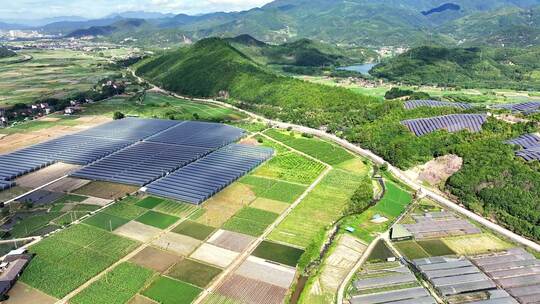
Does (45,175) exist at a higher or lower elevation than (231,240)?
higher

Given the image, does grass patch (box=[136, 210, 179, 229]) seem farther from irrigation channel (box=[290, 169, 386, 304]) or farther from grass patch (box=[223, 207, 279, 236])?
irrigation channel (box=[290, 169, 386, 304])

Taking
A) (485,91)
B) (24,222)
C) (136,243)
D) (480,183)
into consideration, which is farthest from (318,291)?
(485,91)

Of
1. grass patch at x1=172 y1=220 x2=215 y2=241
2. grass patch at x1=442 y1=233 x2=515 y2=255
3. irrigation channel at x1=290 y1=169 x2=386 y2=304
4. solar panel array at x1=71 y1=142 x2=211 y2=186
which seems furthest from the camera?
solar panel array at x1=71 y1=142 x2=211 y2=186

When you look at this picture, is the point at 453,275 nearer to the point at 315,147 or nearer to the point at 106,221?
the point at 106,221

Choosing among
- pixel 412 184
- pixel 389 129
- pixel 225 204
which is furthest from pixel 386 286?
pixel 389 129

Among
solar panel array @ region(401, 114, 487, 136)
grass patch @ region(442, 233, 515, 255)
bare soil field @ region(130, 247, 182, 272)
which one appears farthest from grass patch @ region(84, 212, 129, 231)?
solar panel array @ region(401, 114, 487, 136)

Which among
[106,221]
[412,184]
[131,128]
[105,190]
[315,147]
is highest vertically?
[131,128]

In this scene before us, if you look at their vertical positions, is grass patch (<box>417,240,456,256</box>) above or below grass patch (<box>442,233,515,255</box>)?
above

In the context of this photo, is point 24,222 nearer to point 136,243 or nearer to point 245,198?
point 136,243
